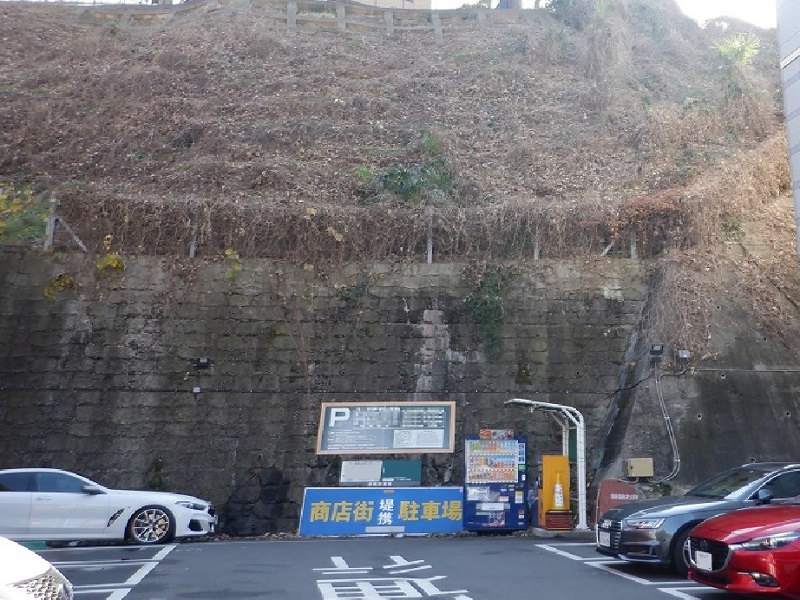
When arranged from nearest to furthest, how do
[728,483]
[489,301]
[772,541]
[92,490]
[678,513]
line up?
[772,541] → [678,513] → [728,483] → [92,490] → [489,301]

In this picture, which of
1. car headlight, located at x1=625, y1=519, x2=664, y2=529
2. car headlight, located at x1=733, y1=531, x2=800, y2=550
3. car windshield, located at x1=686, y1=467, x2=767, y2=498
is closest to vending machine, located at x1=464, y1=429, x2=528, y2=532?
car windshield, located at x1=686, y1=467, x2=767, y2=498

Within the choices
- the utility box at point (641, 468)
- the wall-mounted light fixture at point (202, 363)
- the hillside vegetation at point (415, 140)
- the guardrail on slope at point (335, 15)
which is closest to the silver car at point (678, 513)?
the utility box at point (641, 468)

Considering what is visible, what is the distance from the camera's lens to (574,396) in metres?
14.9

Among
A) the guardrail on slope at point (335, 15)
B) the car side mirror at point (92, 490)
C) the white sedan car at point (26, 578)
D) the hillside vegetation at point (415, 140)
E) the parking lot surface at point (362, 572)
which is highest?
the guardrail on slope at point (335, 15)

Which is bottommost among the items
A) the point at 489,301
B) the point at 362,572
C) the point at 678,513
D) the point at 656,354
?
the point at 362,572

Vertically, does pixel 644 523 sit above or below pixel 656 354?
below

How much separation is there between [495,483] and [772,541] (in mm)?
7047

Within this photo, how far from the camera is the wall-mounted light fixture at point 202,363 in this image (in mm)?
14469

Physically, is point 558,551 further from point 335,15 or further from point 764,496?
point 335,15

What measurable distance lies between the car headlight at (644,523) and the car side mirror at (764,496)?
1192 mm

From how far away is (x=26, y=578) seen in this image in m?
4.31

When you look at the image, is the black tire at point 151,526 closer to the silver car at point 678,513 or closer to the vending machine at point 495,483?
the vending machine at point 495,483

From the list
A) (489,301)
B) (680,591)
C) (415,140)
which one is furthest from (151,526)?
(415,140)

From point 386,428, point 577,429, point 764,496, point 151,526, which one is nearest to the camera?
point 764,496
